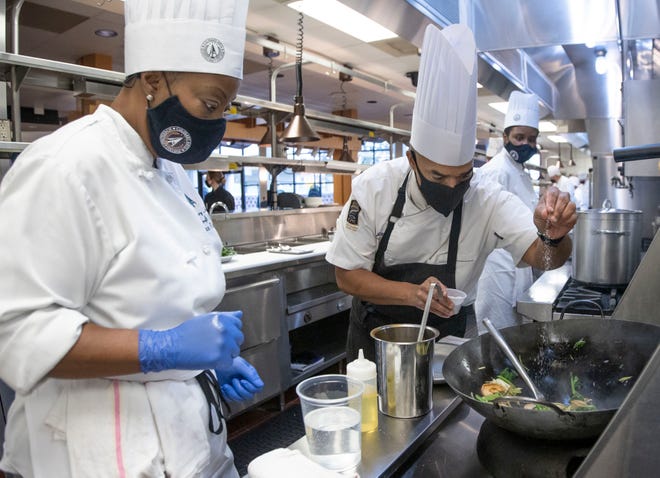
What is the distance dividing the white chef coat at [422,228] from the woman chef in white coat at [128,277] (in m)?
0.75

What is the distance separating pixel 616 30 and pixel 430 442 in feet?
7.66

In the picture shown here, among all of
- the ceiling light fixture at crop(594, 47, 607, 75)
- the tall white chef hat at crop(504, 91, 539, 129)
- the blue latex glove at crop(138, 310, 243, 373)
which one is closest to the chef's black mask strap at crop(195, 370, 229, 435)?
the blue latex glove at crop(138, 310, 243, 373)

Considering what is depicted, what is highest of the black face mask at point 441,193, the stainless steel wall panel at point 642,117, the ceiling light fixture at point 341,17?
the ceiling light fixture at point 341,17

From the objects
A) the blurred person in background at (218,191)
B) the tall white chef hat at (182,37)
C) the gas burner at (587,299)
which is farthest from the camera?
the blurred person in background at (218,191)

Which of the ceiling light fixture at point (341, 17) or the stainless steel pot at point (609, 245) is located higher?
the ceiling light fixture at point (341, 17)

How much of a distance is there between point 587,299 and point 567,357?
1.18 metres

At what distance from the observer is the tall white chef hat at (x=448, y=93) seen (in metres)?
1.70

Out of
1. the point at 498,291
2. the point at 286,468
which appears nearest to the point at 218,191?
the point at 498,291

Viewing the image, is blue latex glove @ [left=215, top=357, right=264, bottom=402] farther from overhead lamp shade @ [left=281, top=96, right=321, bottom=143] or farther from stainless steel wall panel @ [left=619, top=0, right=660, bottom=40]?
overhead lamp shade @ [left=281, top=96, right=321, bottom=143]

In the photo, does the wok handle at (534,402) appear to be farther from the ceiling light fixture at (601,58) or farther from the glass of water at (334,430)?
the ceiling light fixture at (601,58)

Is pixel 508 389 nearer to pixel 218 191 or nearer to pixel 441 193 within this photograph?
pixel 441 193

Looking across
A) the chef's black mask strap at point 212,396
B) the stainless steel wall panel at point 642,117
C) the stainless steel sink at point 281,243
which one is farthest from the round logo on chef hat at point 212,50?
the stainless steel sink at point 281,243

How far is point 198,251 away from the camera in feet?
4.02

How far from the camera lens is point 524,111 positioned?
362 centimetres
